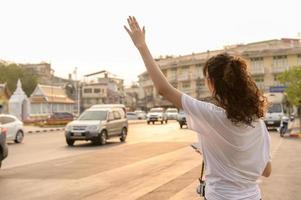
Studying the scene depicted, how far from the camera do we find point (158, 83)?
2.98 m

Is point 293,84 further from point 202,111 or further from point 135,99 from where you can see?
point 135,99

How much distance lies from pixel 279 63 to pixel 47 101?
4168cm

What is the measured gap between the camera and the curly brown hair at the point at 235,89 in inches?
113

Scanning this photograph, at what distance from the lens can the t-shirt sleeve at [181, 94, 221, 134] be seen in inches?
115

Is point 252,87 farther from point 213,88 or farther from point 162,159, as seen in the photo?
point 162,159

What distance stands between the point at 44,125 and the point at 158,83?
48796 mm

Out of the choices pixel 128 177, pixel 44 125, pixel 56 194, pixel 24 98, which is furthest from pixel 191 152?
pixel 24 98

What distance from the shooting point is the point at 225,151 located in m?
2.95

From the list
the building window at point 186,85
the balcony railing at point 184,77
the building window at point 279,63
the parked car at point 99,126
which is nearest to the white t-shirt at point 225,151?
the parked car at point 99,126

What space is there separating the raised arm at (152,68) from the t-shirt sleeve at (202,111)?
0.17 feet

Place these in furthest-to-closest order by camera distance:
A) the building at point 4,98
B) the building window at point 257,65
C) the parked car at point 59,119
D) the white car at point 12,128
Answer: the building window at point 257,65, the building at point 4,98, the parked car at point 59,119, the white car at point 12,128

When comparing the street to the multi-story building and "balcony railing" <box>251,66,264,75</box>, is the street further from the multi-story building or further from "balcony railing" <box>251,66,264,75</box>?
"balcony railing" <box>251,66,264,75</box>

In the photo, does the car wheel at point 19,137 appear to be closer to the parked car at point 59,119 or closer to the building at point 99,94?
the parked car at point 59,119

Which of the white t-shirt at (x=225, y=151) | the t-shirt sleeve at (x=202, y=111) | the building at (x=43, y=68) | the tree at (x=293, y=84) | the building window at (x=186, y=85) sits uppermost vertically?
the building at (x=43, y=68)
